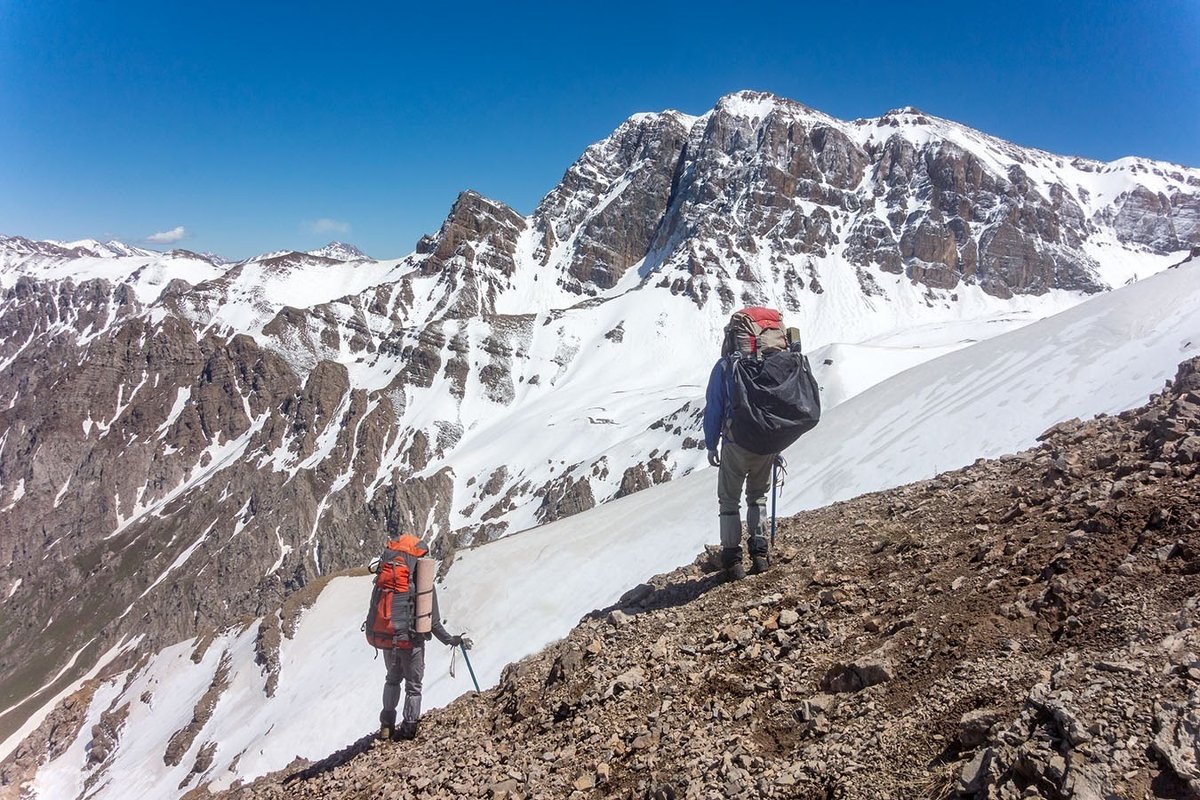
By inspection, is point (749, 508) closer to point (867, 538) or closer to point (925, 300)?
point (867, 538)

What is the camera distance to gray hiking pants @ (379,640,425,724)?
26.2ft

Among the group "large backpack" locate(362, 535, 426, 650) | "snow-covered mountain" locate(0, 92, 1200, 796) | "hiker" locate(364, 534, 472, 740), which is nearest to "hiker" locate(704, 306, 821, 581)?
"hiker" locate(364, 534, 472, 740)

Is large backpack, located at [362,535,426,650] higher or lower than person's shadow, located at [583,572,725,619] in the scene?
higher

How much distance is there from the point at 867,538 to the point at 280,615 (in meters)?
35.1

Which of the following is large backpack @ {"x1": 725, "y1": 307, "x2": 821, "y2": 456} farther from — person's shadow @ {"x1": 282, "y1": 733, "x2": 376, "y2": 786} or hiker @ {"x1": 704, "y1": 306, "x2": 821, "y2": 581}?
person's shadow @ {"x1": 282, "y1": 733, "x2": 376, "y2": 786}

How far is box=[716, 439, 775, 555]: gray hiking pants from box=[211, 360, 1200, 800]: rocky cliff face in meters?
0.57

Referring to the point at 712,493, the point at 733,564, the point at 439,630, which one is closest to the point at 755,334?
the point at 733,564

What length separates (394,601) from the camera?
8039mm

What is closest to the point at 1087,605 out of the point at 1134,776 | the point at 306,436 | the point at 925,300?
the point at 1134,776

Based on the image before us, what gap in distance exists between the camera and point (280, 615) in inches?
1380

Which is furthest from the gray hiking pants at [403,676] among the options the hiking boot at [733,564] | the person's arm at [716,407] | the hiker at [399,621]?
the person's arm at [716,407]

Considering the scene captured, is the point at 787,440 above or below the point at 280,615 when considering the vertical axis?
above

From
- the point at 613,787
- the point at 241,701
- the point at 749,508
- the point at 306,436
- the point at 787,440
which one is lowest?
the point at 241,701

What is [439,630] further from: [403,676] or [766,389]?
[766,389]
